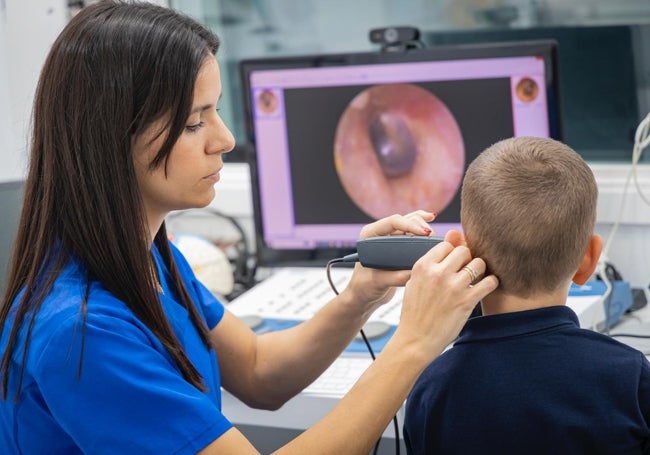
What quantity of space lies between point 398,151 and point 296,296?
342mm

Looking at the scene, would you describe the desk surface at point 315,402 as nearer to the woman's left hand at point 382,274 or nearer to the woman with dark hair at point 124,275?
the woman's left hand at point 382,274

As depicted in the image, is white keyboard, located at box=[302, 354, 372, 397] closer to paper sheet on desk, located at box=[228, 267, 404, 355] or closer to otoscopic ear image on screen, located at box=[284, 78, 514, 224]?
paper sheet on desk, located at box=[228, 267, 404, 355]

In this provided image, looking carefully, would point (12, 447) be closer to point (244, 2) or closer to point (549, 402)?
point (549, 402)

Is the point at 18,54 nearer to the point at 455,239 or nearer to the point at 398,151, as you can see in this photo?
the point at 398,151

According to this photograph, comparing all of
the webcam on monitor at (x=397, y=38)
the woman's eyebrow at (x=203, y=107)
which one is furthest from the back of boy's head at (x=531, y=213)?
the webcam on monitor at (x=397, y=38)

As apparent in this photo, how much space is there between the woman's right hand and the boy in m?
0.06

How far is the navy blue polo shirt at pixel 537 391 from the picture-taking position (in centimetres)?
105

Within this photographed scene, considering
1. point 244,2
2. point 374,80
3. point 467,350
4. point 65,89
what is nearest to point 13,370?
point 65,89

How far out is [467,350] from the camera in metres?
1.12

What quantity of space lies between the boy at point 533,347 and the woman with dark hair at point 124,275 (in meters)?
0.06

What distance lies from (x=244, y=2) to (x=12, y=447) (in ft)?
5.13

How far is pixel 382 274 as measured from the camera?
128 cm

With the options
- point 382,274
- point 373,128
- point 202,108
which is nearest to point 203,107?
point 202,108

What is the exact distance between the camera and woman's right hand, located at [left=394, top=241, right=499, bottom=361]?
41.6 inches
